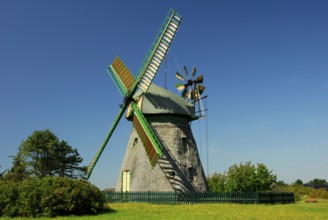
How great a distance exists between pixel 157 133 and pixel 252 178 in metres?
14.5

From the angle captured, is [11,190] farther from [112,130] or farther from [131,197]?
[112,130]

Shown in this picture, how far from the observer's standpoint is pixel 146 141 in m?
24.7

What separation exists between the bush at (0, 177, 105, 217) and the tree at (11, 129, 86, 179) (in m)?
31.9

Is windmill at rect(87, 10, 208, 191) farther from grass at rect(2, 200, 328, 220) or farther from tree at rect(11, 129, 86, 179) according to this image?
tree at rect(11, 129, 86, 179)

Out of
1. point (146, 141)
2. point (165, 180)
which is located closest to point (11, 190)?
point (146, 141)

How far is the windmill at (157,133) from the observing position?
26.3 m

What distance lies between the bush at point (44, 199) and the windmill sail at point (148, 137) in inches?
277

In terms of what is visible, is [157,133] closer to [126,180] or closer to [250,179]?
[126,180]

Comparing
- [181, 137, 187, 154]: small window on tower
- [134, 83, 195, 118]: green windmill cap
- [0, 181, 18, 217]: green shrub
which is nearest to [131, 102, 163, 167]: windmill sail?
[134, 83, 195, 118]: green windmill cap

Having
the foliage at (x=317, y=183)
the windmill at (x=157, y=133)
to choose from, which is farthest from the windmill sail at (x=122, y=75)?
the foliage at (x=317, y=183)

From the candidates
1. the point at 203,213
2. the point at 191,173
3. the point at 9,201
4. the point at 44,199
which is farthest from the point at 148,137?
the point at 9,201

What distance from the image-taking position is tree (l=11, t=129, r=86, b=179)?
4744cm

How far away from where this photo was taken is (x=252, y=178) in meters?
36.1

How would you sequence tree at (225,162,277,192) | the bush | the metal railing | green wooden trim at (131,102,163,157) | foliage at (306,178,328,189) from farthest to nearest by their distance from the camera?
foliage at (306,178,328,189) < tree at (225,162,277,192) < the metal railing < green wooden trim at (131,102,163,157) < the bush
